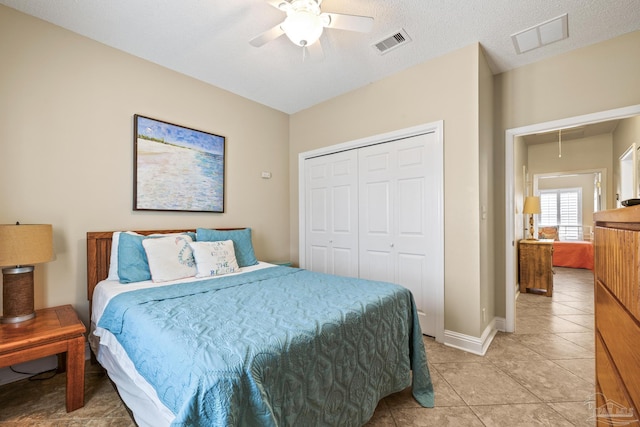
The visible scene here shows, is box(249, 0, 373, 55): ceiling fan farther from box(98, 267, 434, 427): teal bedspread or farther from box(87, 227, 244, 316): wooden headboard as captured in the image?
box(87, 227, 244, 316): wooden headboard

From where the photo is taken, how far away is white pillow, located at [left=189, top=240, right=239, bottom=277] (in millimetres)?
2525

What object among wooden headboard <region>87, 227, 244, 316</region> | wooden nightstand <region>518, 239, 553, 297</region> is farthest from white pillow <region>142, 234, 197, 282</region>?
wooden nightstand <region>518, 239, 553, 297</region>

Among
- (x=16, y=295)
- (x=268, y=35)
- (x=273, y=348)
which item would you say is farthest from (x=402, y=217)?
(x=16, y=295)

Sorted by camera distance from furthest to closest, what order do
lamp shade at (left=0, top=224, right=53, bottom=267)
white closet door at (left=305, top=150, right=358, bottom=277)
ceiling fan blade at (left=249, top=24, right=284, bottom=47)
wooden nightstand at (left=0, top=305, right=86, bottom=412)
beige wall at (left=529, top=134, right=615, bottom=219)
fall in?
beige wall at (left=529, top=134, right=615, bottom=219) → white closet door at (left=305, top=150, right=358, bottom=277) → ceiling fan blade at (left=249, top=24, right=284, bottom=47) → lamp shade at (left=0, top=224, right=53, bottom=267) → wooden nightstand at (left=0, top=305, right=86, bottom=412)

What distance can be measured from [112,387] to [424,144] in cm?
330

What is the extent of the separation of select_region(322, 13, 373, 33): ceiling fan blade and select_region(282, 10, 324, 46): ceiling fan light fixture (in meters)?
0.08

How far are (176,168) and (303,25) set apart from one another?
1.96 m

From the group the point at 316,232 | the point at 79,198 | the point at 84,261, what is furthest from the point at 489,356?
the point at 79,198

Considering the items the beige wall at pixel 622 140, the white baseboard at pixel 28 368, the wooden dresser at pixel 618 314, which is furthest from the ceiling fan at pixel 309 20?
the beige wall at pixel 622 140

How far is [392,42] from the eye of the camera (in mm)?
2514

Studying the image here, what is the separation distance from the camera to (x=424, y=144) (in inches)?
114

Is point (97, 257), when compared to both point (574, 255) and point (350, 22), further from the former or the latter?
point (574, 255)

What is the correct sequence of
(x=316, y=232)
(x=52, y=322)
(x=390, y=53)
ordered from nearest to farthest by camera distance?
(x=52, y=322) → (x=390, y=53) → (x=316, y=232)

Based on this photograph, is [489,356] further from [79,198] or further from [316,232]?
[79,198]
